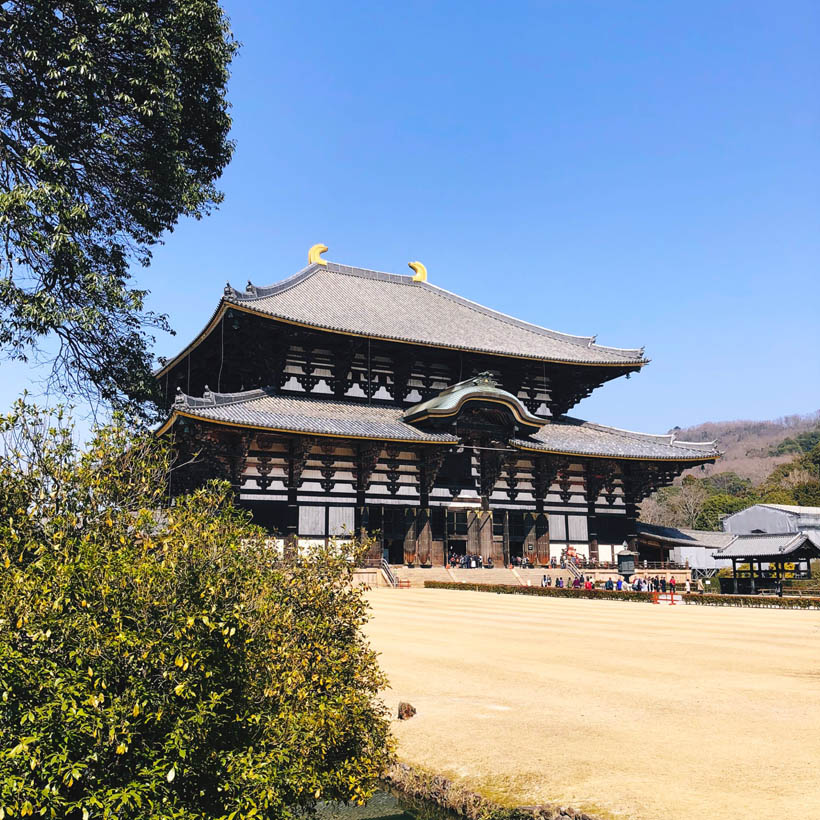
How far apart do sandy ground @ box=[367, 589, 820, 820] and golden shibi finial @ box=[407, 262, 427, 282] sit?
106 ft

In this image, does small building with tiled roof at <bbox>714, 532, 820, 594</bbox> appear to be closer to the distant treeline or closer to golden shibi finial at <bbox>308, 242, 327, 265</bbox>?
golden shibi finial at <bbox>308, 242, 327, 265</bbox>

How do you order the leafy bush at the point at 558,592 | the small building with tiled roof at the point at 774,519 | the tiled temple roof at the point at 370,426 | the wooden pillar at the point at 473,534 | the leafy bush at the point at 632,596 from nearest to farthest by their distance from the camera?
the leafy bush at the point at 632,596 → the leafy bush at the point at 558,592 → the tiled temple roof at the point at 370,426 → the wooden pillar at the point at 473,534 → the small building with tiled roof at the point at 774,519

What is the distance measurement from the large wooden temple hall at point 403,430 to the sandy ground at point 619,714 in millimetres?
15295

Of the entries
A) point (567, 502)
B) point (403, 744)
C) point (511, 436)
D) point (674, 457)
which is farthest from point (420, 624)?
point (674, 457)

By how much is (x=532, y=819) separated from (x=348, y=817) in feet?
6.33

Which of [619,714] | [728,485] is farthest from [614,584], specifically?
[728,485]

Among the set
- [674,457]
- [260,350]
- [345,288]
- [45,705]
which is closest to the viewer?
[45,705]

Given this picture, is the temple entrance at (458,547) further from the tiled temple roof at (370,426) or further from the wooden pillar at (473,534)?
the tiled temple roof at (370,426)

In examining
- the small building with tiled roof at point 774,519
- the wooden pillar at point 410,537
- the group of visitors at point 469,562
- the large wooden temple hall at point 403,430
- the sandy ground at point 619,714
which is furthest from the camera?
the small building with tiled roof at point 774,519

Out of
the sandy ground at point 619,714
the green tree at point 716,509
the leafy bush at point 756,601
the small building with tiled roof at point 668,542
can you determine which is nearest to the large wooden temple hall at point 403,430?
the small building with tiled roof at point 668,542

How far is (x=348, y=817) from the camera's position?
6754mm

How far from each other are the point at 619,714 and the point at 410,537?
985 inches

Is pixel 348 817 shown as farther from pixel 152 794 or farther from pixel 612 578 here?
pixel 612 578

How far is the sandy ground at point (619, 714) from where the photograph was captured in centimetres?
584
